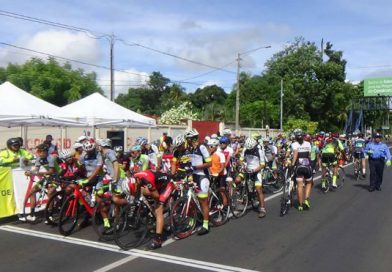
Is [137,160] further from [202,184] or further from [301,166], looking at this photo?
[301,166]

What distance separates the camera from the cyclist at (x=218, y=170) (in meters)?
9.28

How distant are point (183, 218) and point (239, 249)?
1.30 metres

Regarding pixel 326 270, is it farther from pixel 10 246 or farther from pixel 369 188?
pixel 369 188

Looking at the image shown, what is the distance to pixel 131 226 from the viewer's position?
7.57 m

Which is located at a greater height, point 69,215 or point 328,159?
point 328,159

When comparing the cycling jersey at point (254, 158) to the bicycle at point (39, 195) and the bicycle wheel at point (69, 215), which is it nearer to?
the bicycle wheel at point (69, 215)

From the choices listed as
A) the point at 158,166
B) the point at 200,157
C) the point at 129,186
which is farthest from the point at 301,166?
the point at 129,186

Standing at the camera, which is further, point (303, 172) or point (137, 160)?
point (303, 172)

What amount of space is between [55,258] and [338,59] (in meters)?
58.3

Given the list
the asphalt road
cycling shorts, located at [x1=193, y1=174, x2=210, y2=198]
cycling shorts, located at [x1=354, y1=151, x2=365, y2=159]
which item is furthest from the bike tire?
cycling shorts, located at [x1=354, y1=151, x2=365, y2=159]

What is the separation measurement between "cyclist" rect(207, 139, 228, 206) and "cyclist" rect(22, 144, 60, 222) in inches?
123

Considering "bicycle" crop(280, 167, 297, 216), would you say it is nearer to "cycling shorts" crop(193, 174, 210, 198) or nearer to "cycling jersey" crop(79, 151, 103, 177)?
"cycling shorts" crop(193, 174, 210, 198)

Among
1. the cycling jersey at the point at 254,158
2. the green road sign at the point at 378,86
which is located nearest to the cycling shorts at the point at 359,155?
the cycling jersey at the point at 254,158

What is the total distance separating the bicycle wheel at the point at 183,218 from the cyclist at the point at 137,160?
6.57 ft
